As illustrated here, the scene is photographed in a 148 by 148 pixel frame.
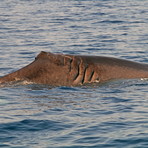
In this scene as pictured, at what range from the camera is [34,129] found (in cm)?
1080

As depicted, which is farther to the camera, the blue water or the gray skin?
the gray skin

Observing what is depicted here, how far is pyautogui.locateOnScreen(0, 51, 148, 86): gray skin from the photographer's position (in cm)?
1441

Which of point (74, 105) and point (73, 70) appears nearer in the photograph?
point (74, 105)

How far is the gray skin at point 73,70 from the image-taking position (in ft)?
47.3

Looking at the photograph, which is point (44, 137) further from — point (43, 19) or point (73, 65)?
point (43, 19)

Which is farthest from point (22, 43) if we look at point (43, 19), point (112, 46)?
point (43, 19)

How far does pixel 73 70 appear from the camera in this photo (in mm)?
14633

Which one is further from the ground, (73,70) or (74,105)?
(73,70)

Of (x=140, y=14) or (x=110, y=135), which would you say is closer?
(x=110, y=135)

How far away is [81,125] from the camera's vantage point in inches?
433

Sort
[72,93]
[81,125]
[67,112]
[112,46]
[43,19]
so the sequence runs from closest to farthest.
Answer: [81,125] → [67,112] → [72,93] → [112,46] → [43,19]

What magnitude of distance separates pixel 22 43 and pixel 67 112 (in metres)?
12.9

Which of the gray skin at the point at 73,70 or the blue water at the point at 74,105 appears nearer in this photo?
the blue water at the point at 74,105

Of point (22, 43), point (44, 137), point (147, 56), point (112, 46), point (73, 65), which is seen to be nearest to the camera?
point (44, 137)
